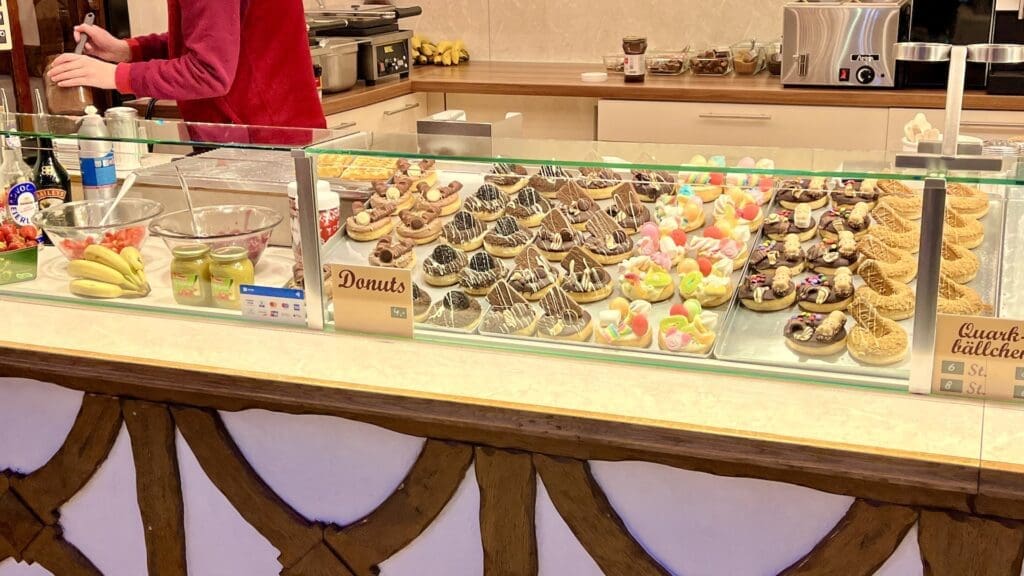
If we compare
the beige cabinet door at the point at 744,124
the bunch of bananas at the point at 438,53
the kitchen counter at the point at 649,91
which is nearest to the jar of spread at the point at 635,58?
the kitchen counter at the point at 649,91

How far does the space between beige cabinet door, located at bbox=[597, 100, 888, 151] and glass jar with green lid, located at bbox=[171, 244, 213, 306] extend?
105 inches

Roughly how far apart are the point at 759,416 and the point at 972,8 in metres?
3.05

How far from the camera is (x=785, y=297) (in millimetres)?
1960

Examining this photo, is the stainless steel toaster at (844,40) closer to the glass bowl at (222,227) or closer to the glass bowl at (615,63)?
the glass bowl at (615,63)

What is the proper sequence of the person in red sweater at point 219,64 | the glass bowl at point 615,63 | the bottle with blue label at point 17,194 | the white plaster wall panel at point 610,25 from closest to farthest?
the bottle with blue label at point 17,194, the person in red sweater at point 219,64, the glass bowl at point 615,63, the white plaster wall panel at point 610,25

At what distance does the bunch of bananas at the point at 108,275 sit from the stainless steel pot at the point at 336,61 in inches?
82.2

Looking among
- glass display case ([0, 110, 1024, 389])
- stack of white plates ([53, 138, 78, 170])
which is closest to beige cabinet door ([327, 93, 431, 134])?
stack of white plates ([53, 138, 78, 170])

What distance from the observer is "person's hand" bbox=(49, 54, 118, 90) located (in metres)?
2.57

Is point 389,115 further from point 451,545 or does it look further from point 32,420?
point 451,545

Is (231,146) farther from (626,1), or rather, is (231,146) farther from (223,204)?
(626,1)

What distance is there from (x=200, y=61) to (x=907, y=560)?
2076mm

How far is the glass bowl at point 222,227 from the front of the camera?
2.04 m

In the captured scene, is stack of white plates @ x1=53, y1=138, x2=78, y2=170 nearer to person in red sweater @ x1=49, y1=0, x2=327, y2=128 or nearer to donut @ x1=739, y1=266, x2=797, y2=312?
person in red sweater @ x1=49, y1=0, x2=327, y2=128

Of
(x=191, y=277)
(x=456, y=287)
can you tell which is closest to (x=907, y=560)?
(x=456, y=287)
